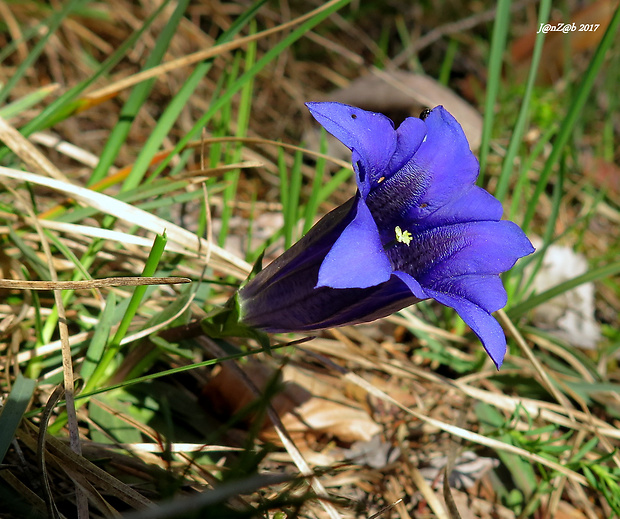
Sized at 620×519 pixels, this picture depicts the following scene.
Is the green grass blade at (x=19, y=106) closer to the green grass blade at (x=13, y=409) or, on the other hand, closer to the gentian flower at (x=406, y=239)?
the green grass blade at (x=13, y=409)

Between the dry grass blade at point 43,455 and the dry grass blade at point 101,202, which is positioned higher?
the dry grass blade at point 101,202

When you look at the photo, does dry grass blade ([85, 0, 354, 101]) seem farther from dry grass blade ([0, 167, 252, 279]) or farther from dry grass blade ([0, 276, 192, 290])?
dry grass blade ([0, 276, 192, 290])

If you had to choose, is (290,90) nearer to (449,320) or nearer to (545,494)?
(449,320)

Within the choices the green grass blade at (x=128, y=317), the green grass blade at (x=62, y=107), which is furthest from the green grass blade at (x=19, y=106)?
the green grass blade at (x=128, y=317)

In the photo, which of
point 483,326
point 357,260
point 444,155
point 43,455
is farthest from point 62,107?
Answer: point 483,326

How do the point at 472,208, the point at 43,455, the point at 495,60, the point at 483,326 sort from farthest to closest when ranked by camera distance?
1. the point at 495,60
2. the point at 472,208
3. the point at 43,455
4. the point at 483,326

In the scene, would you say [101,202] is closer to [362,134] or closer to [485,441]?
[362,134]

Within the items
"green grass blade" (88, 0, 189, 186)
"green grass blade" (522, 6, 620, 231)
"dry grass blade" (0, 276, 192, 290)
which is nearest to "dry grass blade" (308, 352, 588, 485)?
"dry grass blade" (0, 276, 192, 290)
